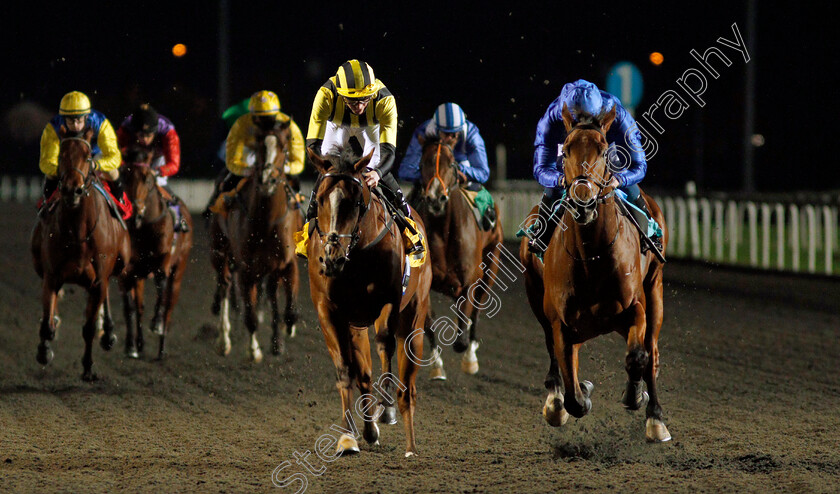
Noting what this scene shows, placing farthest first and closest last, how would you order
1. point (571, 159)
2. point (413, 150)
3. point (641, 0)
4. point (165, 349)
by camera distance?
point (641, 0), point (165, 349), point (413, 150), point (571, 159)

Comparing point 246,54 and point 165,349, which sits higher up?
point 246,54

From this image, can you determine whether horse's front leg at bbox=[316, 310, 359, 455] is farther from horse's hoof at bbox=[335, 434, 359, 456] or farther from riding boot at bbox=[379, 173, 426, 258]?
riding boot at bbox=[379, 173, 426, 258]

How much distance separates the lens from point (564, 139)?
6.79 m

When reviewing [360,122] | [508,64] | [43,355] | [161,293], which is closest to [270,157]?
[161,293]

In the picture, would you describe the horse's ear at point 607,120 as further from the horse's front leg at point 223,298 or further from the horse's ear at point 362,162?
the horse's front leg at point 223,298

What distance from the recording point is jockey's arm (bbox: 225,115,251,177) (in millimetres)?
10188

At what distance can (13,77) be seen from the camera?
4969 centimetres

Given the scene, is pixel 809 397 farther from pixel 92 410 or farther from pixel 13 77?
pixel 13 77

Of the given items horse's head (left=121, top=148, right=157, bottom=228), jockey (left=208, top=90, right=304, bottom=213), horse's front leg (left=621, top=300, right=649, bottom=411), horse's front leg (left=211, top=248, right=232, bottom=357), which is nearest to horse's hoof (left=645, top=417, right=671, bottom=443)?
horse's front leg (left=621, top=300, right=649, bottom=411)

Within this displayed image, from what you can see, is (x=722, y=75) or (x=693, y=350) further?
(x=722, y=75)

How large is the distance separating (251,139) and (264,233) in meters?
1.03

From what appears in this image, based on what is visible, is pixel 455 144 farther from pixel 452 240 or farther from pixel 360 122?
pixel 360 122

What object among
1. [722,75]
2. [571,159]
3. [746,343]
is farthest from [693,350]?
[722,75]

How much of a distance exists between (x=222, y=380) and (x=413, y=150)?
2752 millimetres
